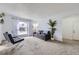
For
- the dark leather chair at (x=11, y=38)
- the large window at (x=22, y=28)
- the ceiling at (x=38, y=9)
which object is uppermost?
the ceiling at (x=38, y=9)

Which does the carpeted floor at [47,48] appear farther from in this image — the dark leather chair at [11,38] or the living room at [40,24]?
the dark leather chair at [11,38]

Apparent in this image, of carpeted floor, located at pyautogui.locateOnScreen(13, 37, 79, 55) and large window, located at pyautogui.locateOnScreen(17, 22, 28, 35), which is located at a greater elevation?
large window, located at pyautogui.locateOnScreen(17, 22, 28, 35)

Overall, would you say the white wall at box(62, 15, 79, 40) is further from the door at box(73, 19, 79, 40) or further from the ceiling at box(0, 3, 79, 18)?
the ceiling at box(0, 3, 79, 18)

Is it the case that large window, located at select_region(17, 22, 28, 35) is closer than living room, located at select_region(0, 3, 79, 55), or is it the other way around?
living room, located at select_region(0, 3, 79, 55)

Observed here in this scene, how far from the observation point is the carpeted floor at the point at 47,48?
2516 millimetres

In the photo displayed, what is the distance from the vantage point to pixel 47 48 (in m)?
2.54

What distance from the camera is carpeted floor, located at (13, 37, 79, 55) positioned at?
99.0 inches

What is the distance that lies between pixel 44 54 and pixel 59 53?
40 centimetres

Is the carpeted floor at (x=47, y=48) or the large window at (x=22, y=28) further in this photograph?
the large window at (x=22, y=28)

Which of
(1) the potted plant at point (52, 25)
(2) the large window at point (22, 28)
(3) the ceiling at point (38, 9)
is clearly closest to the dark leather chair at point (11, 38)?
(2) the large window at point (22, 28)

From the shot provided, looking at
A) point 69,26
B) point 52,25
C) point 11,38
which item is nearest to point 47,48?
point 52,25

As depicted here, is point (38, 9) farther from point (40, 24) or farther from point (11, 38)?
point (11, 38)

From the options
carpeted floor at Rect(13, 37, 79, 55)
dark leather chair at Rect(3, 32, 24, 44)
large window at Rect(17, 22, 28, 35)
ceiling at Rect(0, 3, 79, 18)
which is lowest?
carpeted floor at Rect(13, 37, 79, 55)

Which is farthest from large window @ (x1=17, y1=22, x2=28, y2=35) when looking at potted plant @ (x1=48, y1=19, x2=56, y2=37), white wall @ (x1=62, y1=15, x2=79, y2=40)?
white wall @ (x1=62, y1=15, x2=79, y2=40)
